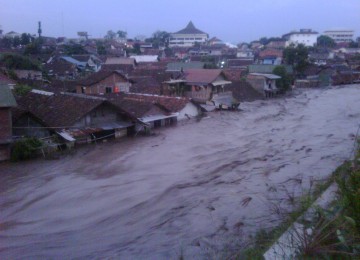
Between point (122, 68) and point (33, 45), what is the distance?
44.4ft

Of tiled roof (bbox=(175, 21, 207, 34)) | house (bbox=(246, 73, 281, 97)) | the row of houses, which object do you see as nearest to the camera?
the row of houses

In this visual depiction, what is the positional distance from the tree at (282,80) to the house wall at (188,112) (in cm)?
1269

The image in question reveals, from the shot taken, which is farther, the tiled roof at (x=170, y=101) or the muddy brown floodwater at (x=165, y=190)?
the tiled roof at (x=170, y=101)

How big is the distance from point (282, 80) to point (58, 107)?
69.4ft

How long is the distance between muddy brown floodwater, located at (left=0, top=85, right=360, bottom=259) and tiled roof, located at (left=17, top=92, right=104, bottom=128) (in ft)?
5.00

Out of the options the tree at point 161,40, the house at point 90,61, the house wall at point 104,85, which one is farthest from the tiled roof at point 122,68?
the tree at point 161,40

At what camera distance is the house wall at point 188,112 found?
21.4 metres

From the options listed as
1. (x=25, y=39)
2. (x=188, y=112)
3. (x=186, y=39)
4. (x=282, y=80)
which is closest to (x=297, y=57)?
(x=282, y=80)

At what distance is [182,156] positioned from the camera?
49.0ft

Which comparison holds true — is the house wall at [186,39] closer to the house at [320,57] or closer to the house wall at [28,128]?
the house at [320,57]

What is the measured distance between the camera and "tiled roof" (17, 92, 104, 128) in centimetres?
1572

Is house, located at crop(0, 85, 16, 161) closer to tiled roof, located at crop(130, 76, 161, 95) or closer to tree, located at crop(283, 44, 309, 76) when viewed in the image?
tiled roof, located at crop(130, 76, 161, 95)

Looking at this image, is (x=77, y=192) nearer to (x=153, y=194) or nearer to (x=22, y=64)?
(x=153, y=194)

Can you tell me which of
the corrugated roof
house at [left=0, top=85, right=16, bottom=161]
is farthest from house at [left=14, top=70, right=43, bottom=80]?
house at [left=0, top=85, right=16, bottom=161]
